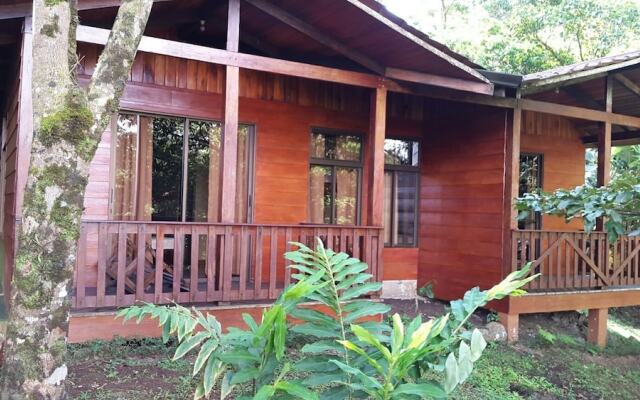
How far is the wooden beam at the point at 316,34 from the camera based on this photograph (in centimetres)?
553

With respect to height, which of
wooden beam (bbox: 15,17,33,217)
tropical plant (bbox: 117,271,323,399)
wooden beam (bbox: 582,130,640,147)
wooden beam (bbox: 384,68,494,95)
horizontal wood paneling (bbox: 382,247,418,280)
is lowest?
horizontal wood paneling (bbox: 382,247,418,280)

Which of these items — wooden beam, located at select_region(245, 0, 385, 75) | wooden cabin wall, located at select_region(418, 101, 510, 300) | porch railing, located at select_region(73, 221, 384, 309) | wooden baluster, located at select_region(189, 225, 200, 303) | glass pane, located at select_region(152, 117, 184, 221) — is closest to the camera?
porch railing, located at select_region(73, 221, 384, 309)

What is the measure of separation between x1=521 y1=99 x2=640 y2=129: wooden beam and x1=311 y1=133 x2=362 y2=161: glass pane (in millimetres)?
2467

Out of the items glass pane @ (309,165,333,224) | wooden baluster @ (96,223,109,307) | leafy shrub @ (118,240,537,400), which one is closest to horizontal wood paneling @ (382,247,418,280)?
glass pane @ (309,165,333,224)

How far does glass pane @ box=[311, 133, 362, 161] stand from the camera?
24.9ft

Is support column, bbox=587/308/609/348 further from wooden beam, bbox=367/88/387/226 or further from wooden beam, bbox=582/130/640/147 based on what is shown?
wooden beam, bbox=367/88/387/226

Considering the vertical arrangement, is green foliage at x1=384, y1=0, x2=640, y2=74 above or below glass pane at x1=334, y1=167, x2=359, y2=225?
above

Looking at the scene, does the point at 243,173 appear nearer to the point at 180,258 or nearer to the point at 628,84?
the point at 180,258

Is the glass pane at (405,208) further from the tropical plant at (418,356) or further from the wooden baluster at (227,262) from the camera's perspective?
the tropical plant at (418,356)

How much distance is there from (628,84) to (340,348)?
302 inches

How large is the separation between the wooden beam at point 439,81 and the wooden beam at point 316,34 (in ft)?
0.59

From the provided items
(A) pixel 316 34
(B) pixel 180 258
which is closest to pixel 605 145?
(A) pixel 316 34

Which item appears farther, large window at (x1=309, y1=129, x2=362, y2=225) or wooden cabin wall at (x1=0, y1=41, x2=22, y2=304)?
large window at (x1=309, y1=129, x2=362, y2=225)

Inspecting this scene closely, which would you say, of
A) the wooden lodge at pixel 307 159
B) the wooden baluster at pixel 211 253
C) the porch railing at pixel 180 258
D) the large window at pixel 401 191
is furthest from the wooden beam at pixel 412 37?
the wooden baluster at pixel 211 253
